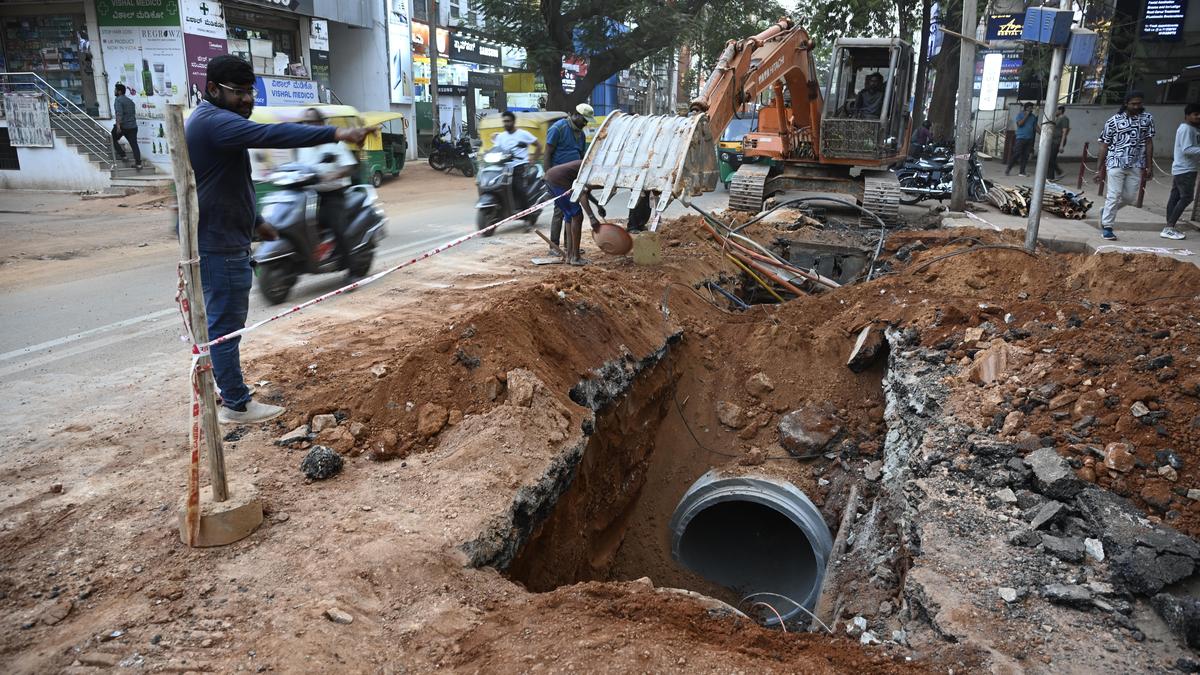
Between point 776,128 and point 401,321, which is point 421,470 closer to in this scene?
point 401,321

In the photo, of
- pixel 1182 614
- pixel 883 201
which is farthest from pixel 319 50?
pixel 1182 614

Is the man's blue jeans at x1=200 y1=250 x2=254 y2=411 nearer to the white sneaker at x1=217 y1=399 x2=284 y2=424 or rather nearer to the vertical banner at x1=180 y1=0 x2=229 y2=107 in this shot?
the white sneaker at x1=217 y1=399 x2=284 y2=424

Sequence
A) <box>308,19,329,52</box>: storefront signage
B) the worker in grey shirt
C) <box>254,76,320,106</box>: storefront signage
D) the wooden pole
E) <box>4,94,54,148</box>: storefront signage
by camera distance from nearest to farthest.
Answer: the wooden pole → <box>4,94,54,148</box>: storefront signage → the worker in grey shirt → <box>254,76,320,106</box>: storefront signage → <box>308,19,329,52</box>: storefront signage

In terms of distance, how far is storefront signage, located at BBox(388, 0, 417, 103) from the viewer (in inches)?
1038

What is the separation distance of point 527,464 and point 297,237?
14.3 feet

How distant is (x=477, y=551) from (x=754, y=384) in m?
3.82

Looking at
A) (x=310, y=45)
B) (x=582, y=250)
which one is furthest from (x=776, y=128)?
(x=310, y=45)

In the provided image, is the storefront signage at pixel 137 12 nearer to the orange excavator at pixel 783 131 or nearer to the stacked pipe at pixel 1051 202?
the orange excavator at pixel 783 131

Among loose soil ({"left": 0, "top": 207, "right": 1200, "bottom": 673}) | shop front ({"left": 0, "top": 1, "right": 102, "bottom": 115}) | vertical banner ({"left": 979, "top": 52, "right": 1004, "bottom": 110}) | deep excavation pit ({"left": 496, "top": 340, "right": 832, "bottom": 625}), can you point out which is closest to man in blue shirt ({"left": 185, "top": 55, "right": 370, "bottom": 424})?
loose soil ({"left": 0, "top": 207, "right": 1200, "bottom": 673})

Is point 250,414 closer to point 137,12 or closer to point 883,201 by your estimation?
point 883,201

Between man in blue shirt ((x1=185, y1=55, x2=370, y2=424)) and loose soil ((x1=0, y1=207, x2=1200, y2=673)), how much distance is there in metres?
0.39

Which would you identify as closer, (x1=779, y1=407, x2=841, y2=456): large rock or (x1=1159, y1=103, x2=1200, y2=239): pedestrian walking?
(x1=779, y1=407, x2=841, y2=456): large rock

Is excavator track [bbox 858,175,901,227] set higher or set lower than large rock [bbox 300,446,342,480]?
higher

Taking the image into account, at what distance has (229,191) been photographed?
13.8 ft
